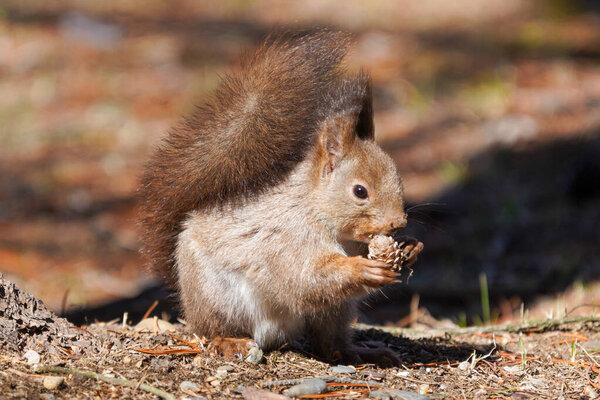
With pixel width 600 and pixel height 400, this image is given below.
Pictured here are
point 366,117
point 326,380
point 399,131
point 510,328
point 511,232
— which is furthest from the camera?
point 399,131

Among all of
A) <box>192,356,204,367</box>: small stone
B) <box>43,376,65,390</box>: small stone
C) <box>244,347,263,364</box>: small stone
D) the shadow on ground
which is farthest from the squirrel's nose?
the shadow on ground

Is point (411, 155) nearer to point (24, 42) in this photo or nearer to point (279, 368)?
point (279, 368)

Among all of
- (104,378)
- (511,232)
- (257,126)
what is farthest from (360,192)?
(511,232)

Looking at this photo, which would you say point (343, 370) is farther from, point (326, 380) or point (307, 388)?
point (307, 388)

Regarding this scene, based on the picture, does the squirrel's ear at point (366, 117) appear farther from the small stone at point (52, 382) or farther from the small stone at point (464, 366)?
the small stone at point (52, 382)

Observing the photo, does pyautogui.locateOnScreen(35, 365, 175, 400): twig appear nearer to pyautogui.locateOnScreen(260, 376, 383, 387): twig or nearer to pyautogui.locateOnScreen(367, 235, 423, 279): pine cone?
pyautogui.locateOnScreen(260, 376, 383, 387): twig

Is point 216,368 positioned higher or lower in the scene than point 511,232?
lower

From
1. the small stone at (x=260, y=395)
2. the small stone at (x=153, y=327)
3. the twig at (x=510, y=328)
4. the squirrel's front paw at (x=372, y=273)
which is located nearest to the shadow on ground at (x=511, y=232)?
the twig at (x=510, y=328)
